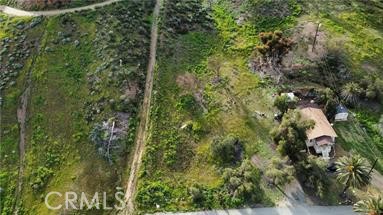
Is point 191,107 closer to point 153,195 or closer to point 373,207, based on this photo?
point 153,195

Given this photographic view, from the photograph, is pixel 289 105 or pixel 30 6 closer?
pixel 289 105

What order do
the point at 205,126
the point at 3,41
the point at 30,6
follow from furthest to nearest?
the point at 30,6 → the point at 3,41 → the point at 205,126

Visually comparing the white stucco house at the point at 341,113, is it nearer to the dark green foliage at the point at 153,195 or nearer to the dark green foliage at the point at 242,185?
the dark green foliage at the point at 242,185

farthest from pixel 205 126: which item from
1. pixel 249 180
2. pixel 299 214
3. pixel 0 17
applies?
pixel 0 17

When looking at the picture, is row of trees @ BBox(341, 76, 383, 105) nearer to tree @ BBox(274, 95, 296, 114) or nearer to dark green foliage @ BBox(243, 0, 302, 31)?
tree @ BBox(274, 95, 296, 114)

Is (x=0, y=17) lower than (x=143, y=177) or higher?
higher

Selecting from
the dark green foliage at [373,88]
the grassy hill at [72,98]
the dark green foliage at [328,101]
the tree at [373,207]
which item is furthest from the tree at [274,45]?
the tree at [373,207]

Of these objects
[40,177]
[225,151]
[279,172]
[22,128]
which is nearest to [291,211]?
[279,172]

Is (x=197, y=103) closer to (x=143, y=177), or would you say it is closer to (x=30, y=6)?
(x=143, y=177)
